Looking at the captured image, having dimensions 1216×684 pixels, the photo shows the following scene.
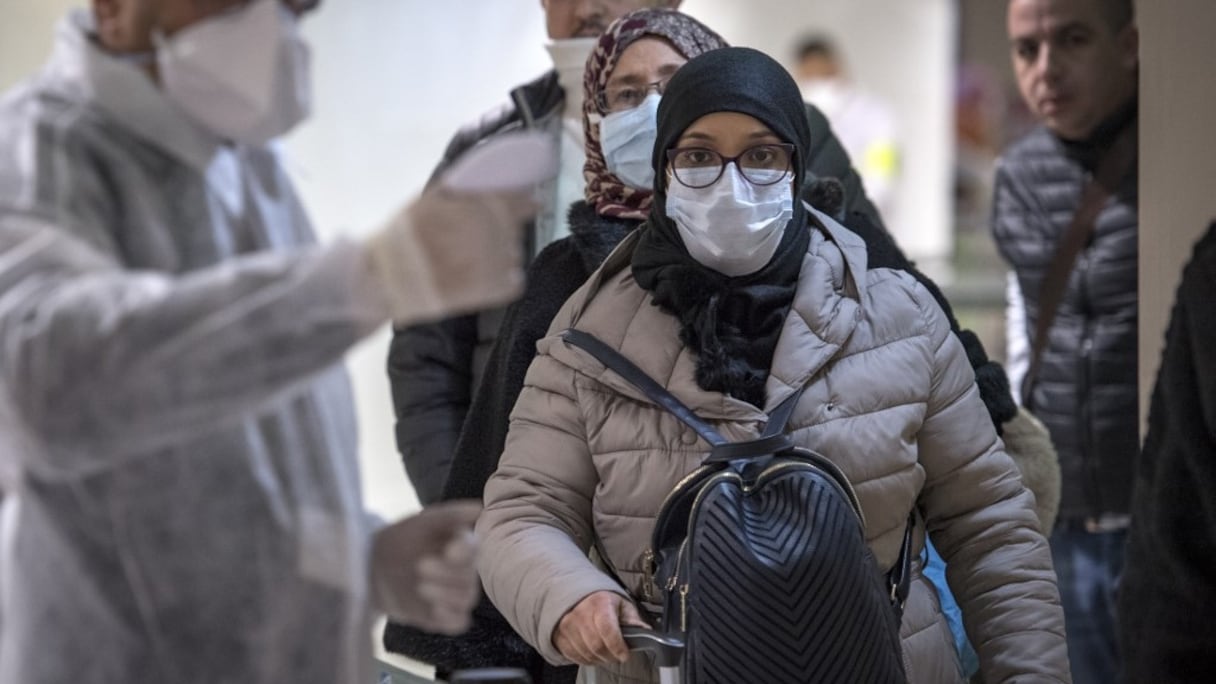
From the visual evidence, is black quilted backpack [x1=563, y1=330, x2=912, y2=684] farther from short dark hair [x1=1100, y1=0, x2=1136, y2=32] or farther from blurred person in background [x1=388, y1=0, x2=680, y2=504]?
short dark hair [x1=1100, y1=0, x2=1136, y2=32]

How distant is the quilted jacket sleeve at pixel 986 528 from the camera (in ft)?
8.19

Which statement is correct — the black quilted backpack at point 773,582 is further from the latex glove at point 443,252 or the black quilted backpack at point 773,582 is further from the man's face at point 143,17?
the man's face at point 143,17

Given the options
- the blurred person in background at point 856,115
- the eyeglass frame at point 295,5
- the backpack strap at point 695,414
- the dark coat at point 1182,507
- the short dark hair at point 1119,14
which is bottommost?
the blurred person in background at point 856,115

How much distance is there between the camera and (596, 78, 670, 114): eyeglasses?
9.62ft

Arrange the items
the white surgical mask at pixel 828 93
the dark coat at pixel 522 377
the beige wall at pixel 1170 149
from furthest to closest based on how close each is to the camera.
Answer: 1. the white surgical mask at pixel 828 93
2. the beige wall at pixel 1170 149
3. the dark coat at pixel 522 377

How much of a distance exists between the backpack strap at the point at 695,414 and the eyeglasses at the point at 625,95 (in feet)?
1.89

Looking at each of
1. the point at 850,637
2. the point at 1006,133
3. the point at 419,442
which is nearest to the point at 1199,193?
the point at 850,637

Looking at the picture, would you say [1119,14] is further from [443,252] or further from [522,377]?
[443,252]

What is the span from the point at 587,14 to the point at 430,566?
1842 mm

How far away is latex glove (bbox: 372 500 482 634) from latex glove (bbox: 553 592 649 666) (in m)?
0.58

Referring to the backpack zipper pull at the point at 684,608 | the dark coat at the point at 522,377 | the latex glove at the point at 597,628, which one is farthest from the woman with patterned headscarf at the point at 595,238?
the backpack zipper pull at the point at 684,608

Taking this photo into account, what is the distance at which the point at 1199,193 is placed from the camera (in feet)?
9.91

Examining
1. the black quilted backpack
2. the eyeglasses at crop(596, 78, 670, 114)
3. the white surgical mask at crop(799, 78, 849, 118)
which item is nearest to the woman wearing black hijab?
the black quilted backpack

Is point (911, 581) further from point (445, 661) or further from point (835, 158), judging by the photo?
point (835, 158)
